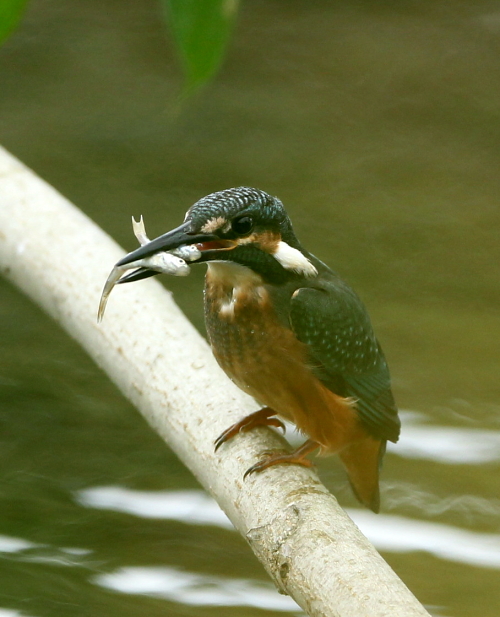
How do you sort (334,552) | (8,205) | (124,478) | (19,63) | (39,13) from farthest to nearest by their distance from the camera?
(39,13) → (19,63) → (124,478) → (8,205) → (334,552)

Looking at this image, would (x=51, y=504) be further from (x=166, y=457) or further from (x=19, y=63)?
(x=19, y=63)

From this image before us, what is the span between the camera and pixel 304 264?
1.46 metres

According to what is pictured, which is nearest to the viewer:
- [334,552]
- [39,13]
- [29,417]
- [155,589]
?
[334,552]

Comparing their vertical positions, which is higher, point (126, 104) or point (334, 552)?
point (126, 104)

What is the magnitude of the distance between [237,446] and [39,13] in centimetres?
420

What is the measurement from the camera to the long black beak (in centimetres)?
113

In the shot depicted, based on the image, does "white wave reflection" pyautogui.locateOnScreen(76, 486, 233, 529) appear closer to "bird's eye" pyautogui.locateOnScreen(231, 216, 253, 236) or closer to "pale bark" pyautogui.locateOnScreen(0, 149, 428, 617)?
"pale bark" pyautogui.locateOnScreen(0, 149, 428, 617)

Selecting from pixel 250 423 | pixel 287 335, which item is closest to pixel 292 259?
pixel 287 335

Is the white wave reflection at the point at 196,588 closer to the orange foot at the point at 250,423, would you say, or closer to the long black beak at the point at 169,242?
the orange foot at the point at 250,423

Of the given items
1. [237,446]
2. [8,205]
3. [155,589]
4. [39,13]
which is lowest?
[155,589]

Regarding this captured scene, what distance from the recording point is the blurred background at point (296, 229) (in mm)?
2021

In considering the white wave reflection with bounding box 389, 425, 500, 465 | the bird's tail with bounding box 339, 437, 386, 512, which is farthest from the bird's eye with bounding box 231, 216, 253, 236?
the white wave reflection with bounding box 389, 425, 500, 465

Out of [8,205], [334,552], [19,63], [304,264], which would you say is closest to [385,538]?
[304,264]

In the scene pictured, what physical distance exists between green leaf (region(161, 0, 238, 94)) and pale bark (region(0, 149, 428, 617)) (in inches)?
30.8
